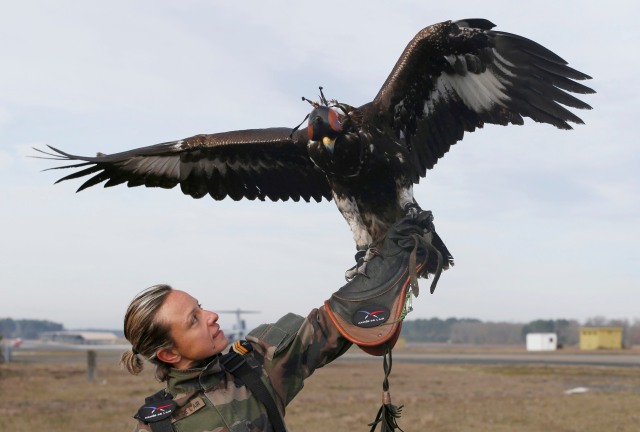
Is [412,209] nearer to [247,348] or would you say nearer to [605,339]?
[247,348]

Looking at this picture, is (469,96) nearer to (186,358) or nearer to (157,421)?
(186,358)

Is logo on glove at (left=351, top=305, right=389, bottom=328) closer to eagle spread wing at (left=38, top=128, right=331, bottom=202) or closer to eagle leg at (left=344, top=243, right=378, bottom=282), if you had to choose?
eagle leg at (left=344, top=243, right=378, bottom=282)

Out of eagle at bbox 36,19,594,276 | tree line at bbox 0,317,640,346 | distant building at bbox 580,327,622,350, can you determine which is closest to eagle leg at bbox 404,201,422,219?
eagle at bbox 36,19,594,276

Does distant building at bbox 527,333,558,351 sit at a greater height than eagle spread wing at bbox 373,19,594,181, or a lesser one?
lesser

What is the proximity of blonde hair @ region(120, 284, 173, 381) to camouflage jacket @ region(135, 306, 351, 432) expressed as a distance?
145 mm

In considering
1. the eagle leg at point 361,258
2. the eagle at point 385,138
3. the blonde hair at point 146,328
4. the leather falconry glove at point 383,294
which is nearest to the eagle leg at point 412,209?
the eagle at point 385,138

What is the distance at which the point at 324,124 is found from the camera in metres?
3.36

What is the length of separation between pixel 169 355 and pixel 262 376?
0.39 meters

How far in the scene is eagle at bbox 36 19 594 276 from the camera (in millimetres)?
3695

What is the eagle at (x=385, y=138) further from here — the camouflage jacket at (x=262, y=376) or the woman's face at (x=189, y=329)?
the woman's face at (x=189, y=329)

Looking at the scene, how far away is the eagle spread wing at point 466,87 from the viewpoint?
12.3ft

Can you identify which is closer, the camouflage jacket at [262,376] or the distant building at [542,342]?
the camouflage jacket at [262,376]

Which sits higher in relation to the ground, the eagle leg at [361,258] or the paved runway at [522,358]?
the eagle leg at [361,258]

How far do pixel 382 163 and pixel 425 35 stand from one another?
793 mm
